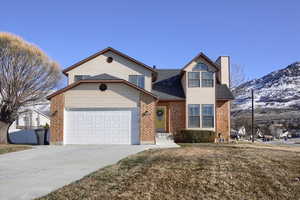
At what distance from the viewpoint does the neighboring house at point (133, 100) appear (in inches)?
687

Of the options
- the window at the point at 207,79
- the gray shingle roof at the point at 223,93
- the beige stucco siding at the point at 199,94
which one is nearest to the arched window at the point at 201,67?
the beige stucco siding at the point at 199,94

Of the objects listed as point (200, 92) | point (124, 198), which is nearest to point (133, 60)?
point (200, 92)

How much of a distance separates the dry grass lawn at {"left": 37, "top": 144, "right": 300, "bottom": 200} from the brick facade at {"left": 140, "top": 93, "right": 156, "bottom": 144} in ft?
28.6

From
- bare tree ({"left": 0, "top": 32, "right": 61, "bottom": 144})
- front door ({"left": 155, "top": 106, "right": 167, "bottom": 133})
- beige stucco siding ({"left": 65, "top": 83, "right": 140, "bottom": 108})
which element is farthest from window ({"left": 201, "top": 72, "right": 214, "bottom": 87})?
bare tree ({"left": 0, "top": 32, "right": 61, "bottom": 144})

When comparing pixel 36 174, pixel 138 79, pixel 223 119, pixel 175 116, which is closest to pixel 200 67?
pixel 175 116

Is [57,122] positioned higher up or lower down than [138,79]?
lower down

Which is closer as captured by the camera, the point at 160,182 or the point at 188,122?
the point at 160,182

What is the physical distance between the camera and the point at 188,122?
832 inches

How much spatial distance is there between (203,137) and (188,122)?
66.0 inches

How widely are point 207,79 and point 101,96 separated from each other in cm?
811

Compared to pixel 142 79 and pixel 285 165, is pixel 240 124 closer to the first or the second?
pixel 142 79

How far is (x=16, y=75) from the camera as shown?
20.6 meters

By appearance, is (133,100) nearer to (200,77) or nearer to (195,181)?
(200,77)

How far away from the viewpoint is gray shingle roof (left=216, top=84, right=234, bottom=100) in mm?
21625
